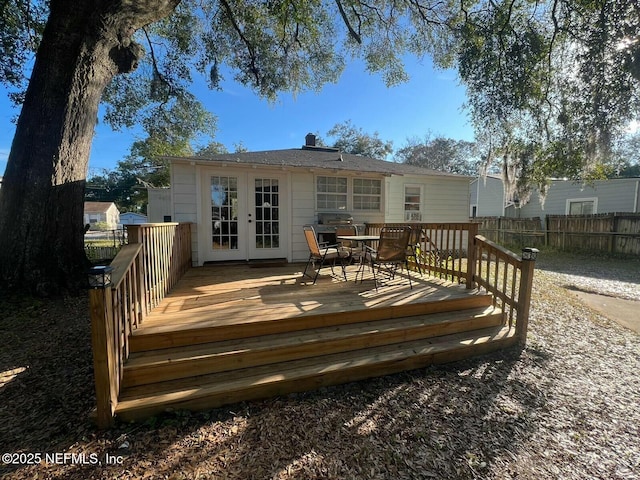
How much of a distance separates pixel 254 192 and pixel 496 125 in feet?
18.8

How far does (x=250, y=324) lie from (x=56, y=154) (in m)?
3.91

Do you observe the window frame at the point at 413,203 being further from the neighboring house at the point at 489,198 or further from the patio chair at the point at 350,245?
the neighboring house at the point at 489,198

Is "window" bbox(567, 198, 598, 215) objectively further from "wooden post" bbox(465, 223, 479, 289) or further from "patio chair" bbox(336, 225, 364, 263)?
"patio chair" bbox(336, 225, 364, 263)

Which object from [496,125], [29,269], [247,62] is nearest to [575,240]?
[496,125]

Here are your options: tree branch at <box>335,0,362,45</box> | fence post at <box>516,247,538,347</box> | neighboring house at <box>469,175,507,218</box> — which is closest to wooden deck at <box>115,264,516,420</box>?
fence post at <box>516,247,538,347</box>

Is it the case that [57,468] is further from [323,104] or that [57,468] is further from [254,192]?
[323,104]

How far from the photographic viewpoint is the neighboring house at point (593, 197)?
11945 millimetres

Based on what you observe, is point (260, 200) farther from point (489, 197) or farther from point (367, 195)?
point (489, 197)

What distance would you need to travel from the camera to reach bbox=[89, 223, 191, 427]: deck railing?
179 centimetres

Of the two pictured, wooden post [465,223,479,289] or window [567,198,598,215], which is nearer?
wooden post [465,223,479,289]

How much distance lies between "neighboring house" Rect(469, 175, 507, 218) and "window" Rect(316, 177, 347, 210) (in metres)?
12.7

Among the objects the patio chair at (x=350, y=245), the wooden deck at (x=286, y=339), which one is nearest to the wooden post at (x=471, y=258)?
the wooden deck at (x=286, y=339)

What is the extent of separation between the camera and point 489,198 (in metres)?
17.5

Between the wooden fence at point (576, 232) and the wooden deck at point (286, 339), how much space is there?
9623 millimetres
